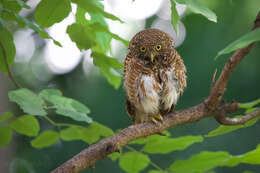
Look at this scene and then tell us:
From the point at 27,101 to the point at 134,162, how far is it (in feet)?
2.38

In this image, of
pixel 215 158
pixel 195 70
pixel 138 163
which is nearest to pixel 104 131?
pixel 138 163

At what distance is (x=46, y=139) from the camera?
201 centimetres

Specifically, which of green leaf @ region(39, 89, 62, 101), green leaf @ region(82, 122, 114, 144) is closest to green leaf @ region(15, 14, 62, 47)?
green leaf @ region(39, 89, 62, 101)

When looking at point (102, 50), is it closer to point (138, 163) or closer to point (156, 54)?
point (138, 163)

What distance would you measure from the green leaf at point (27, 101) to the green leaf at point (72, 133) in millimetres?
411

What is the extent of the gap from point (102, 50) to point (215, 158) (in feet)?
2.53

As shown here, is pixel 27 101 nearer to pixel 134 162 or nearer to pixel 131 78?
pixel 134 162

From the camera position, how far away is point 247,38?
1093mm

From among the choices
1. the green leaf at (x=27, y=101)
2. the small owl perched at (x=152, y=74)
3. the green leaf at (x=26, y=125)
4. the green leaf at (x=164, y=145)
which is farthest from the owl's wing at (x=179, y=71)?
the green leaf at (x=27, y=101)

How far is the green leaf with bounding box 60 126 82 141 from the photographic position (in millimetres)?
1879

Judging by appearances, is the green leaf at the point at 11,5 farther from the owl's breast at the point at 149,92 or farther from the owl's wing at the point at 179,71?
the owl's wing at the point at 179,71

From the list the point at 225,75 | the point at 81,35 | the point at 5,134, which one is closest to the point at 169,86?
the point at 225,75

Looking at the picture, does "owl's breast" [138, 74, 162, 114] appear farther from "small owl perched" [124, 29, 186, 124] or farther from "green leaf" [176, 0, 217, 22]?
"green leaf" [176, 0, 217, 22]

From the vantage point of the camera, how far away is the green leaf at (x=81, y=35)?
4.34ft
